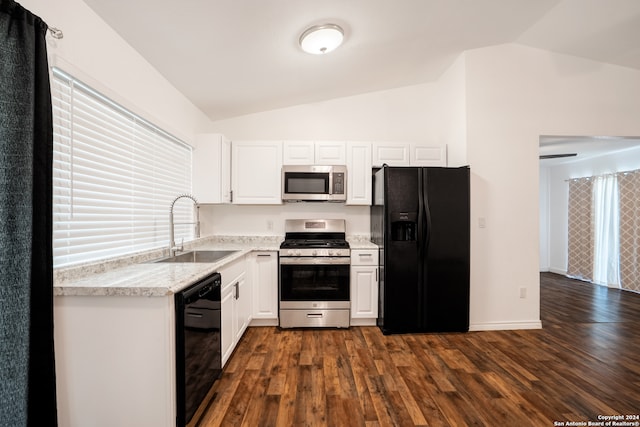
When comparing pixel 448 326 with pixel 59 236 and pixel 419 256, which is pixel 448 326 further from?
pixel 59 236

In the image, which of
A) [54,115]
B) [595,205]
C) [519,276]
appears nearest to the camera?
[54,115]

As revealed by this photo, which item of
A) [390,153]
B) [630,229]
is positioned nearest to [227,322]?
[390,153]

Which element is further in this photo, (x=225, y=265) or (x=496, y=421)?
(x=225, y=265)

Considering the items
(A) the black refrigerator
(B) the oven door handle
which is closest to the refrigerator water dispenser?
(A) the black refrigerator

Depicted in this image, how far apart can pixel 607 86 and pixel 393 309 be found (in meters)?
3.37

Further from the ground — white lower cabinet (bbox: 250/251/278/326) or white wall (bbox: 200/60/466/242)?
white wall (bbox: 200/60/466/242)

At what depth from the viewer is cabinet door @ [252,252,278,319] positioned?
2.98 metres

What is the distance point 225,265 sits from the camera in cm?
212

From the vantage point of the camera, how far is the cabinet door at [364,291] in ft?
9.85

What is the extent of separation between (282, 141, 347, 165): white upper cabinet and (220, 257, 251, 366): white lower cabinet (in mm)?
1305

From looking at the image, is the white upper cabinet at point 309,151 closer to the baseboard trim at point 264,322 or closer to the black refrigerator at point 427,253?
the black refrigerator at point 427,253

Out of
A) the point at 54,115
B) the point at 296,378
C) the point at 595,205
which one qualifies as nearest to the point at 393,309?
the point at 296,378

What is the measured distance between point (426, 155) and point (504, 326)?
205cm

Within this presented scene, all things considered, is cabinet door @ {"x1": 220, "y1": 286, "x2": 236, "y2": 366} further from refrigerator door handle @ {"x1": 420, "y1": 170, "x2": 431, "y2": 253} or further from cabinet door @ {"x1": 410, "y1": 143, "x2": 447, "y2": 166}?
cabinet door @ {"x1": 410, "y1": 143, "x2": 447, "y2": 166}
